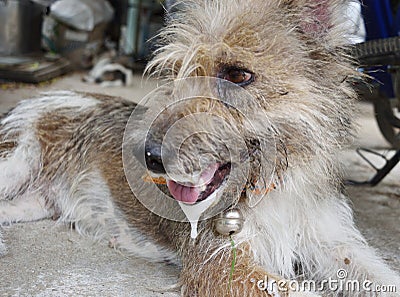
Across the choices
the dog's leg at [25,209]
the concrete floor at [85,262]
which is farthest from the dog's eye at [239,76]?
the dog's leg at [25,209]

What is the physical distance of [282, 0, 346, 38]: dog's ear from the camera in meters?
2.47

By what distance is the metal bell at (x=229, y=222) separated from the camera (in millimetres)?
2408

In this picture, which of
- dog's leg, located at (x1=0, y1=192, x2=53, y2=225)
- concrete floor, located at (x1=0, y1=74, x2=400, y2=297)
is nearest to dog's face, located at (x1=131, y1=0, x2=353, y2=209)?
concrete floor, located at (x1=0, y1=74, x2=400, y2=297)

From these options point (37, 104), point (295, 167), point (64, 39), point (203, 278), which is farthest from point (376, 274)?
point (64, 39)

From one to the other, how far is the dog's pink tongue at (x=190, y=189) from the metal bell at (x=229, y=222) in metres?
0.21

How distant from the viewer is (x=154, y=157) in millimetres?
2109

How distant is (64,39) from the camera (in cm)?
911

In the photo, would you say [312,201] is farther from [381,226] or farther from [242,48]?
[381,226]

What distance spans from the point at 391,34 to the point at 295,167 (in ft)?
7.43

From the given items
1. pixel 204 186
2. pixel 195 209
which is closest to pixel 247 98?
pixel 204 186

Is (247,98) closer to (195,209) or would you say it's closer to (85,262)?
(195,209)

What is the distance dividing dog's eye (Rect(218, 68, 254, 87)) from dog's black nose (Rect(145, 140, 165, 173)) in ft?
1.47

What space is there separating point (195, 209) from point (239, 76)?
0.57 m

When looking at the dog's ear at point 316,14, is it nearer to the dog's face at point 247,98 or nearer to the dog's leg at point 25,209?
the dog's face at point 247,98
